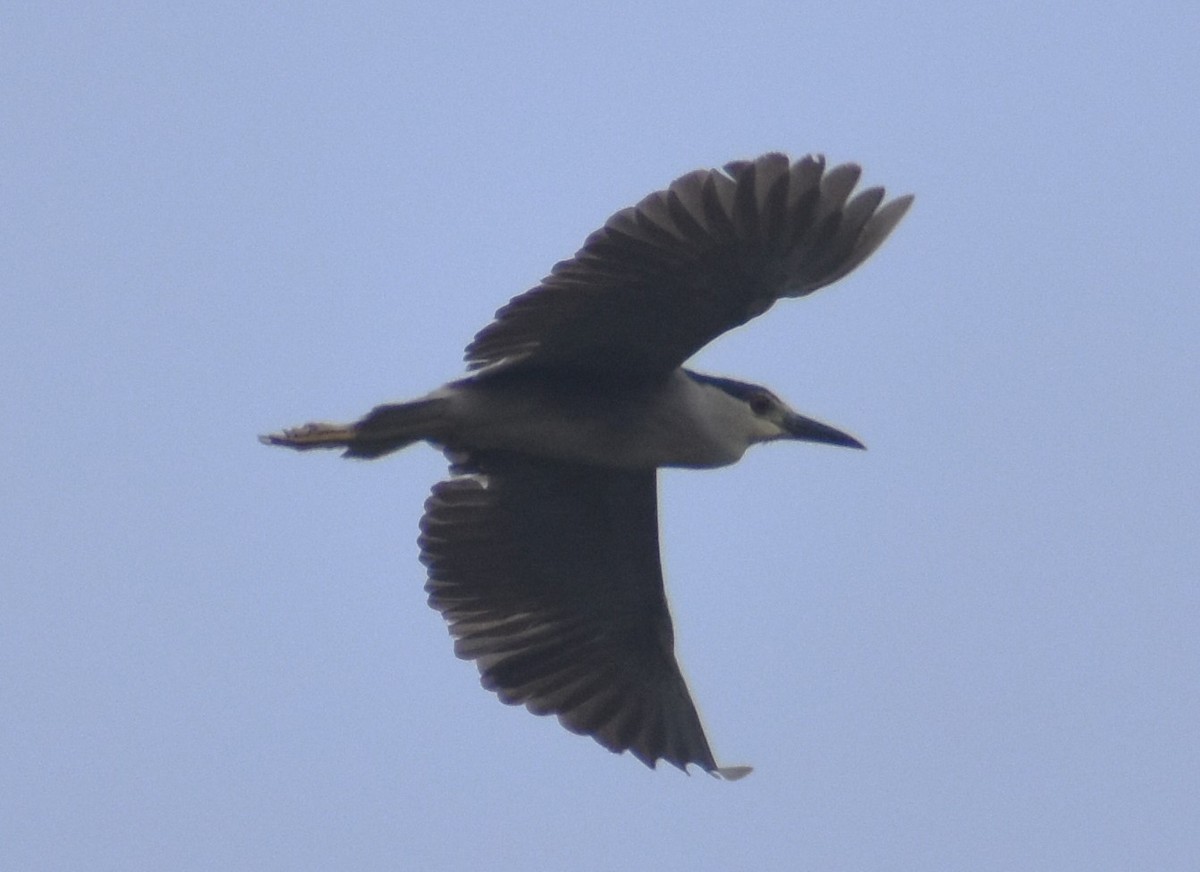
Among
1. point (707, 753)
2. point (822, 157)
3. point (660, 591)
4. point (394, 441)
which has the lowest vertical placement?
point (707, 753)

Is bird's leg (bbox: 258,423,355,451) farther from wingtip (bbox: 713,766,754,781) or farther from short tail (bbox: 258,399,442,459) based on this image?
wingtip (bbox: 713,766,754,781)

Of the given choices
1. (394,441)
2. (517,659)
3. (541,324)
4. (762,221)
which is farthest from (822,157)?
(517,659)

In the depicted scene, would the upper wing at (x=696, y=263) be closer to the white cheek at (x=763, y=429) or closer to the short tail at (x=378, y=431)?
the short tail at (x=378, y=431)

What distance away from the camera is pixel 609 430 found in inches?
345

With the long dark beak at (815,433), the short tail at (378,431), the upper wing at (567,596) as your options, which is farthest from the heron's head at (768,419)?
the short tail at (378,431)

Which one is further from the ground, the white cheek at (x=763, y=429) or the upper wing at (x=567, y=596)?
the white cheek at (x=763, y=429)

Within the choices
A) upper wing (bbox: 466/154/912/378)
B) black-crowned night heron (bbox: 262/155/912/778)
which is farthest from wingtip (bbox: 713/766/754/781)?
upper wing (bbox: 466/154/912/378)

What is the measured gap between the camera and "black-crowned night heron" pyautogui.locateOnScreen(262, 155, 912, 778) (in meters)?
7.91

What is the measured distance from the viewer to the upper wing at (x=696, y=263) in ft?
25.6

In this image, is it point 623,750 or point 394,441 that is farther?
point 623,750

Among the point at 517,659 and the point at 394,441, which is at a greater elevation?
the point at 394,441

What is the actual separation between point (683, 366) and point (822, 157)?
59.1 inches

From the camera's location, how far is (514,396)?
8.66m

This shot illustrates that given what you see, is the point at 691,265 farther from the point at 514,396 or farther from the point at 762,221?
the point at 514,396
